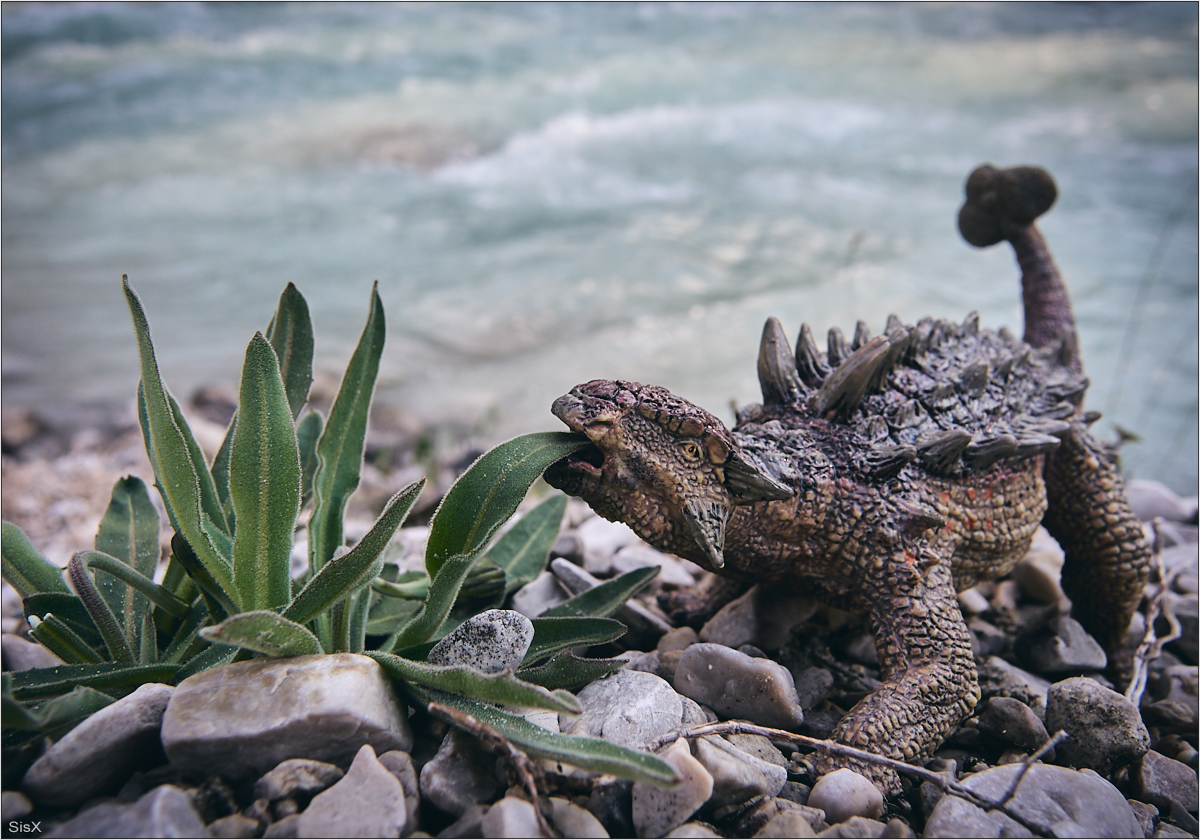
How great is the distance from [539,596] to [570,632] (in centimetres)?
47

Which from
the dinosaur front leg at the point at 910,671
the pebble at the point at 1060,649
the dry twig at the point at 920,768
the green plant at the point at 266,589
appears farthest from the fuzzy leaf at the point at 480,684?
Result: the pebble at the point at 1060,649

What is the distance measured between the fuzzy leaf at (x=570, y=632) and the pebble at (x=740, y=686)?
229mm

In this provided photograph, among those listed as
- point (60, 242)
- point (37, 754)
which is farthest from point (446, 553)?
point (60, 242)

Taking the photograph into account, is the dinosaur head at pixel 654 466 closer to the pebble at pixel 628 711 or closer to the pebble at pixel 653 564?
the pebble at pixel 628 711

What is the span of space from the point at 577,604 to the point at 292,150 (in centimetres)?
1127

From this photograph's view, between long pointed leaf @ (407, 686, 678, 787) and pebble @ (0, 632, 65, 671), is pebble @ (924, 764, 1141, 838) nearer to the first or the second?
long pointed leaf @ (407, 686, 678, 787)

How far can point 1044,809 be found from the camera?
151cm

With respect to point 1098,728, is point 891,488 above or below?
above

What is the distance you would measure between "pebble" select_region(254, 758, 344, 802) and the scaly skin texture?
0.74m

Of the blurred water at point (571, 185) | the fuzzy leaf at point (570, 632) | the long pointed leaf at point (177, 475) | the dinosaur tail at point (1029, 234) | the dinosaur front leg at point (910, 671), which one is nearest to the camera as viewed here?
the long pointed leaf at point (177, 475)

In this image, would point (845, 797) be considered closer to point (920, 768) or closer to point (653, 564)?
point (920, 768)

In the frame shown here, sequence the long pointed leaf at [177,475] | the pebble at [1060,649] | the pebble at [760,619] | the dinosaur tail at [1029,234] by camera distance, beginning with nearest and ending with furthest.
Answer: the long pointed leaf at [177,475] → the pebble at [760,619] → the pebble at [1060,649] → the dinosaur tail at [1029,234]

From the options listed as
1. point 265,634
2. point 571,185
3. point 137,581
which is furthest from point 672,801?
point 571,185

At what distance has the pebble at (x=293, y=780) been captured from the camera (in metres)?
1.36
